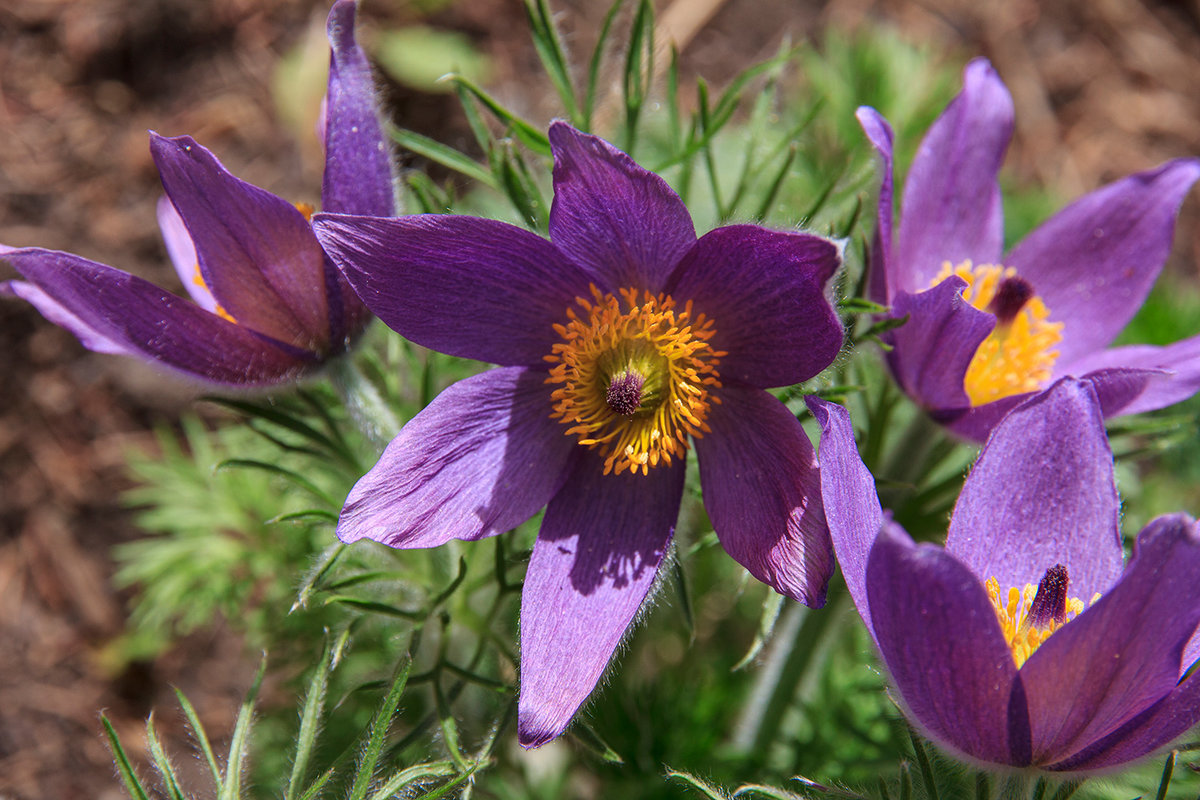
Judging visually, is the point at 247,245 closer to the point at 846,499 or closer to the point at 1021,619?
the point at 846,499

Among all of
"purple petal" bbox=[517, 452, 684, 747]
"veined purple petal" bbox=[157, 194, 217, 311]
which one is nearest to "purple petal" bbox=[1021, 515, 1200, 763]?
"purple petal" bbox=[517, 452, 684, 747]

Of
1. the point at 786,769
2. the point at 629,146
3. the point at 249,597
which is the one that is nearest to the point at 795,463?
the point at 629,146

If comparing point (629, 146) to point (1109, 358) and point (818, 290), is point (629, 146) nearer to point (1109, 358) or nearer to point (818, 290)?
point (818, 290)

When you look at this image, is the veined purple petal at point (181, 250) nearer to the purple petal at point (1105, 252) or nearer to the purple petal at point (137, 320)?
the purple petal at point (137, 320)

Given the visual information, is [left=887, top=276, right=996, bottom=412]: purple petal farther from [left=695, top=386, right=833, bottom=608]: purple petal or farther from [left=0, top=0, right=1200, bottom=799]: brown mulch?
[left=0, top=0, right=1200, bottom=799]: brown mulch

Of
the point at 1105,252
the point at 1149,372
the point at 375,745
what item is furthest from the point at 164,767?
the point at 1105,252
